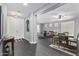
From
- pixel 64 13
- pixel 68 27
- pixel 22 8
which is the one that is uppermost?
pixel 22 8

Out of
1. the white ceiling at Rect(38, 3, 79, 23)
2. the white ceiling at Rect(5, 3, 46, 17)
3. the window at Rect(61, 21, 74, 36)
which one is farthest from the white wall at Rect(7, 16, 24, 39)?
the window at Rect(61, 21, 74, 36)

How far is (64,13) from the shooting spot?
2.40 metres

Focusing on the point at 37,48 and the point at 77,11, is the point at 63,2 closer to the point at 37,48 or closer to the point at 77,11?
the point at 77,11

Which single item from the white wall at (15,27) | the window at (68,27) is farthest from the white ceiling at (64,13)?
the white wall at (15,27)

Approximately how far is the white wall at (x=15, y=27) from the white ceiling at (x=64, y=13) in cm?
58

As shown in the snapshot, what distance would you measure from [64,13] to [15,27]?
3.60 feet

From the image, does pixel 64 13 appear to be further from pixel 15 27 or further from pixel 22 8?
pixel 15 27

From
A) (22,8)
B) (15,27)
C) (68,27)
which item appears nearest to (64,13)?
(68,27)

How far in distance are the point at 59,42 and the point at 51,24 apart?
474 millimetres

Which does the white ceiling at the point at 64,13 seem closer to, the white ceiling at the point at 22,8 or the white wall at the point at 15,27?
the white ceiling at the point at 22,8

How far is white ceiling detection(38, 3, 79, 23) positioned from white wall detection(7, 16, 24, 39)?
1.91 ft

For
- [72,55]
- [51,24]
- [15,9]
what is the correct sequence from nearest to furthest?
[72,55], [15,9], [51,24]

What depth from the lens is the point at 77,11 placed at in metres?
2.25

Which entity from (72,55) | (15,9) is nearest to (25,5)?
(15,9)
